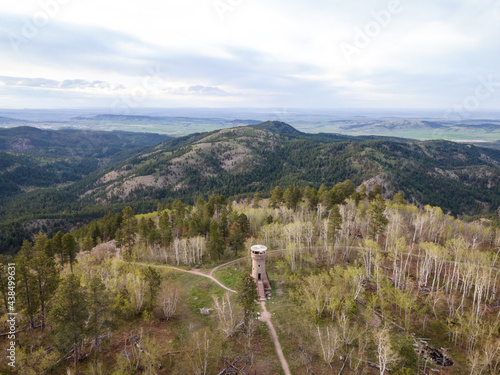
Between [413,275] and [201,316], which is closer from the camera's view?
[201,316]

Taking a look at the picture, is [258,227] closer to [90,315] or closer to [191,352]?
[191,352]

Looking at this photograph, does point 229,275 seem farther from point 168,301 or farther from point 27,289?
point 27,289

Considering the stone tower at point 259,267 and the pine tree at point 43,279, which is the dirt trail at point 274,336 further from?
the pine tree at point 43,279

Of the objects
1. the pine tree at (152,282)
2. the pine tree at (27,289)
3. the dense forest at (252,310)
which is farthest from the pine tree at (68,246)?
the pine tree at (152,282)

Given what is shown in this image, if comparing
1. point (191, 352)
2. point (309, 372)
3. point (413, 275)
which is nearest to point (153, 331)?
point (191, 352)

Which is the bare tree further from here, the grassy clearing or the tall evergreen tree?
the tall evergreen tree

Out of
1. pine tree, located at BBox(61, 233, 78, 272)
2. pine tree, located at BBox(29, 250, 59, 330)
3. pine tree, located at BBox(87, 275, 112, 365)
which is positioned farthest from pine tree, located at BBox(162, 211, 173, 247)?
pine tree, located at BBox(87, 275, 112, 365)

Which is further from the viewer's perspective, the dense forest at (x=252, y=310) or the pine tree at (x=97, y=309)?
the dense forest at (x=252, y=310)

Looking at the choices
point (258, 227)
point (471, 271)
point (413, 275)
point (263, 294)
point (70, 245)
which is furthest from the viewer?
point (258, 227)
